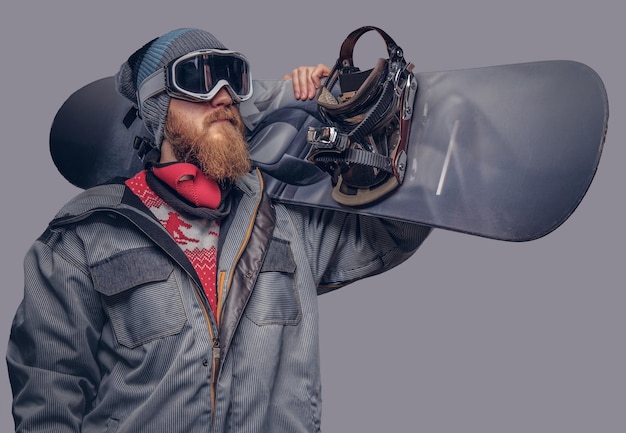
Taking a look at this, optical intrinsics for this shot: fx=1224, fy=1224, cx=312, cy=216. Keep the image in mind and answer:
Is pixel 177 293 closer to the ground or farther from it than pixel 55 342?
farther from it

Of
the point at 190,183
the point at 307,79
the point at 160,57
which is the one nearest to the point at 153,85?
the point at 160,57

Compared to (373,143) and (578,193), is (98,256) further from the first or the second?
(578,193)

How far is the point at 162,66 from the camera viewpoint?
3979 millimetres

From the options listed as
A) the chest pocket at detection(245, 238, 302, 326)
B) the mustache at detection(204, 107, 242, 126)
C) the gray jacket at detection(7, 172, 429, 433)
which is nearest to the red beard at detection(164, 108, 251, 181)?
the mustache at detection(204, 107, 242, 126)

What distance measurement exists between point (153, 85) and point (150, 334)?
0.81 m

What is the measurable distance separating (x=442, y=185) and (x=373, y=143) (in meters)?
0.26

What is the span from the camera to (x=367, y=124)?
3.79m

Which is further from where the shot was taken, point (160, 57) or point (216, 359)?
point (160, 57)

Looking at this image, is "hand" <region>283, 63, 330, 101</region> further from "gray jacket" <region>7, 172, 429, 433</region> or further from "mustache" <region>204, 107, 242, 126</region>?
"gray jacket" <region>7, 172, 429, 433</region>

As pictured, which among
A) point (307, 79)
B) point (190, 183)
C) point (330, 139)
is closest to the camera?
point (330, 139)

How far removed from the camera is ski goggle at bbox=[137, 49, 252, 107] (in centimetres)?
391

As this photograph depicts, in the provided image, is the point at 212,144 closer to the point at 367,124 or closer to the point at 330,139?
the point at 330,139

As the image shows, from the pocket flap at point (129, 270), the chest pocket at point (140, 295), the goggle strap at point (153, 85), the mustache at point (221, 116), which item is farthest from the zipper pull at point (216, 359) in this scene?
the goggle strap at point (153, 85)

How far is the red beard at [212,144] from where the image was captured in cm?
393
